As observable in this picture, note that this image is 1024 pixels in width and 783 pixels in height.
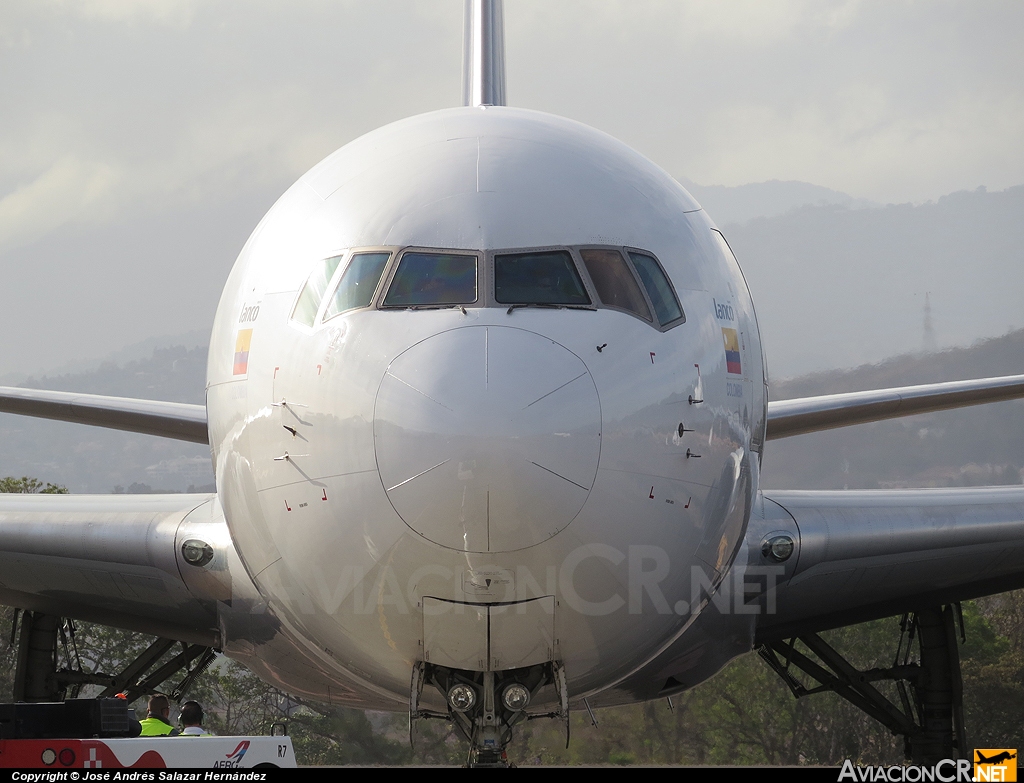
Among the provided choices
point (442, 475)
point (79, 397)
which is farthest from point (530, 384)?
point (79, 397)

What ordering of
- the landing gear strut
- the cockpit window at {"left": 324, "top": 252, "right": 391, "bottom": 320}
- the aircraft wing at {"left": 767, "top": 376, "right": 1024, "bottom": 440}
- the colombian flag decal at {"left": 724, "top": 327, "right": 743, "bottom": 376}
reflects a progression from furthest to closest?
the landing gear strut → the aircraft wing at {"left": 767, "top": 376, "right": 1024, "bottom": 440} → the colombian flag decal at {"left": 724, "top": 327, "right": 743, "bottom": 376} → the cockpit window at {"left": 324, "top": 252, "right": 391, "bottom": 320}

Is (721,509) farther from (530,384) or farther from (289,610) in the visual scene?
(289,610)

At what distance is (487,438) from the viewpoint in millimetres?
5164

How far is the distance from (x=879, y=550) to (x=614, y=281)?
4.31 m

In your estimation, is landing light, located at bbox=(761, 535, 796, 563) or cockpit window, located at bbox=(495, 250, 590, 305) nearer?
cockpit window, located at bbox=(495, 250, 590, 305)

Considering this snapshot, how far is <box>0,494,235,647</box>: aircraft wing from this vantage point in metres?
8.80

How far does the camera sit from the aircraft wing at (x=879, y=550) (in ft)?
30.0

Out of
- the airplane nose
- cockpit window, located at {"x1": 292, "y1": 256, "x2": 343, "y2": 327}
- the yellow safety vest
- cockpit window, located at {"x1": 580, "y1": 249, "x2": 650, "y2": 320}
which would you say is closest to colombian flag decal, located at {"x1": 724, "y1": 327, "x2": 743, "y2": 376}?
cockpit window, located at {"x1": 580, "y1": 249, "x2": 650, "y2": 320}

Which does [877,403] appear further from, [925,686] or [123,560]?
[123,560]

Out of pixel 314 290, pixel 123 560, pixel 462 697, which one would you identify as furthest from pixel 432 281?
pixel 123 560

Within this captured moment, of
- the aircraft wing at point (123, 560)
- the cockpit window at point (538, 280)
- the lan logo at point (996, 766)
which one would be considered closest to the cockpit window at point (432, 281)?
the cockpit window at point (538, 280)

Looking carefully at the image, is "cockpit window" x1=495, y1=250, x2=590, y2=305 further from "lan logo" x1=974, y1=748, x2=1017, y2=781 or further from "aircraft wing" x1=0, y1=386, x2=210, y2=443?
"aircraft wing" x1=0, y1=386, x2=210, y2=443

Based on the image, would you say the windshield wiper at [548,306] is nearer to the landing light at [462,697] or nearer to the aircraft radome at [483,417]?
the aircraft radome at [483,417]

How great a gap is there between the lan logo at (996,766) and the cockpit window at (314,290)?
4406 mm
